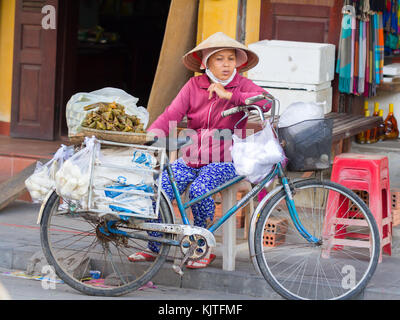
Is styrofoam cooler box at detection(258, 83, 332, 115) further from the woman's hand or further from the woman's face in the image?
the woman's hand

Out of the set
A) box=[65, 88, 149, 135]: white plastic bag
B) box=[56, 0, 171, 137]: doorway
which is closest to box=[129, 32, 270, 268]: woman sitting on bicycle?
box=[65, 88, 149, 135]: white plastic bag

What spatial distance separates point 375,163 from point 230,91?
121 cm

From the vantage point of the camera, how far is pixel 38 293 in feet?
16.9

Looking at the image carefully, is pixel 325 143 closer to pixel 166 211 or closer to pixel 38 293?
pixel 166 211

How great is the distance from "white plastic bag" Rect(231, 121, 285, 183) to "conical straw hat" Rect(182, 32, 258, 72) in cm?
65

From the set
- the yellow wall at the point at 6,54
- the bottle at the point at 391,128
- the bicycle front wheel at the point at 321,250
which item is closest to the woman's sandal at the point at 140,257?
the bicycle front wheel at the point at 321,250

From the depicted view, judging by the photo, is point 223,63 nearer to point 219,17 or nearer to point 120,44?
point 219,17

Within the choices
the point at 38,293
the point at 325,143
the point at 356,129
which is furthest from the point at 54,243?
the point at 356,129

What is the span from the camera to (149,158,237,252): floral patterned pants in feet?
17.0

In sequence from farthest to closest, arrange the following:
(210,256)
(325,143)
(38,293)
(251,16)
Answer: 1. (251,16)
2. (210,256)
3. (38,293)
4. (325,143)

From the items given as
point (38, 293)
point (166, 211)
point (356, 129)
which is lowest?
point (38, 293)

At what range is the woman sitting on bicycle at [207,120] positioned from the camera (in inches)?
207

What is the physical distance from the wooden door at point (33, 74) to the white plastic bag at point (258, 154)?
461cm

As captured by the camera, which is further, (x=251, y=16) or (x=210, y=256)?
(x=251, y=16)
